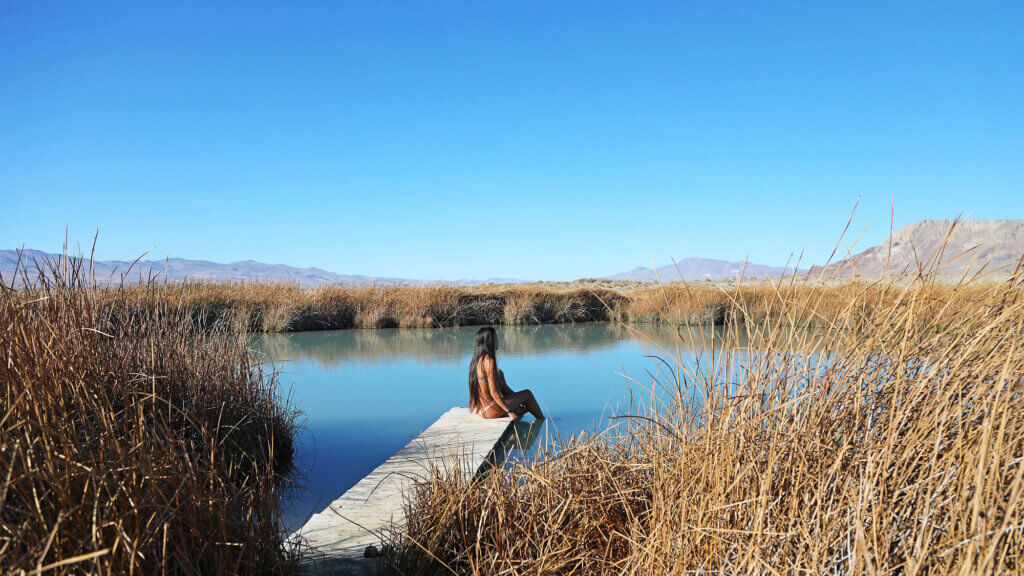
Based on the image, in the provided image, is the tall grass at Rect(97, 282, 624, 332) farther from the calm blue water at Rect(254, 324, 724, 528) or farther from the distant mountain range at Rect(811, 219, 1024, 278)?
the distant mountain range at Rect(811, 219, 1024, 278)

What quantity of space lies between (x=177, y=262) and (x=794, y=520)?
603 ft

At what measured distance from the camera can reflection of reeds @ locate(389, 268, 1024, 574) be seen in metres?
1.37

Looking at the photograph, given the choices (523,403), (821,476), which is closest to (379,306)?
(523,403)

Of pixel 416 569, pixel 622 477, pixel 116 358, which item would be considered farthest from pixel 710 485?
pixel 116 358

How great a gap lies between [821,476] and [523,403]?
396cm

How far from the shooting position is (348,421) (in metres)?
5.95

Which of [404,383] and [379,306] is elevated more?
[379,306]

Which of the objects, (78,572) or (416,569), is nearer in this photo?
(78,572)

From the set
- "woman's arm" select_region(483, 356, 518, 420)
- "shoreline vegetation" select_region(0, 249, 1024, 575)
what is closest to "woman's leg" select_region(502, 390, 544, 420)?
"woman's arm" select_region(483, 356, 518, 420)

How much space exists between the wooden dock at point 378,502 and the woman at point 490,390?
0.14 m

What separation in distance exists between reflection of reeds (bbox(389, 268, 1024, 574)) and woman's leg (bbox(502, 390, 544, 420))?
115 inches

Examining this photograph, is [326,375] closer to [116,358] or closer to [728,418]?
[116,358]

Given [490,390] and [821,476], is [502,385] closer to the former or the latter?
[490,390]

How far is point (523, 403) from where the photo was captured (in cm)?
539
